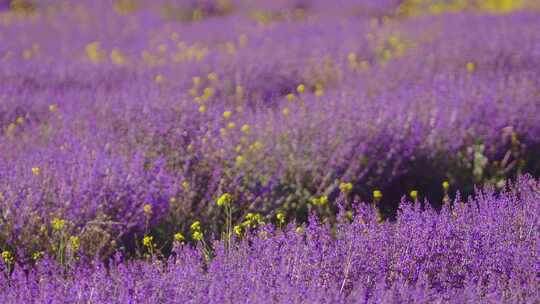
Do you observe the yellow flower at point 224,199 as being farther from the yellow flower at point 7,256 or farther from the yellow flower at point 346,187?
the yellow flower at point 7,256

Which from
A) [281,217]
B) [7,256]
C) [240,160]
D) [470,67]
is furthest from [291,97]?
[7,256]

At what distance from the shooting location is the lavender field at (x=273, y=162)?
8.26 feet

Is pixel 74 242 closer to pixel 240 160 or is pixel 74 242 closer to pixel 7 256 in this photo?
pixel 7 256

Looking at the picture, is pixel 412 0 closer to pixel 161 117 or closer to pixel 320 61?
pixel 320 61

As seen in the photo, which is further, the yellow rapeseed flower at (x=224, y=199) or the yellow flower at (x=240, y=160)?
the yellow flower at (x=240, y=160)

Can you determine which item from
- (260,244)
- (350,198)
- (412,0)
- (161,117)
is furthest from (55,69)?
(412,0)

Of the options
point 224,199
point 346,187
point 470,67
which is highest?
point 470,67

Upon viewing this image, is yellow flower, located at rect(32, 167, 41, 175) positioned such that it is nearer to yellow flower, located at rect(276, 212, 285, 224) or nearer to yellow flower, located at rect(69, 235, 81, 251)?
yellow flower, located at rect(69, 235, 81, 251)

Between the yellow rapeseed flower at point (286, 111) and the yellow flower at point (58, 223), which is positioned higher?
the yellow rapeseed flower at point (286, 111)

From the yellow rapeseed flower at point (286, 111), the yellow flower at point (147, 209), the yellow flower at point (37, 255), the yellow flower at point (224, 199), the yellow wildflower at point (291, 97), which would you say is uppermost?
the yellow rapeseed flower at point (286, 111)

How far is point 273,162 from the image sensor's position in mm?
3859

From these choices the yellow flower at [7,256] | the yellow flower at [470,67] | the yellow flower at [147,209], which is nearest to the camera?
the yellow flower at [7,256]

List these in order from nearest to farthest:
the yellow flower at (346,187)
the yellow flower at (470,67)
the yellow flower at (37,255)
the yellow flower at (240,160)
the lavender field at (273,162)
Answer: the lavender field at (273,162), the yellow flower at (37,255), the yellow flower at (346,187), the yellow flower at (240,160), the yellow flower at (470,67)

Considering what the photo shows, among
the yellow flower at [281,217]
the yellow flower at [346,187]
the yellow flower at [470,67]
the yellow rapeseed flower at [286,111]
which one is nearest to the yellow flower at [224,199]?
the yellow flower at [281,217]
